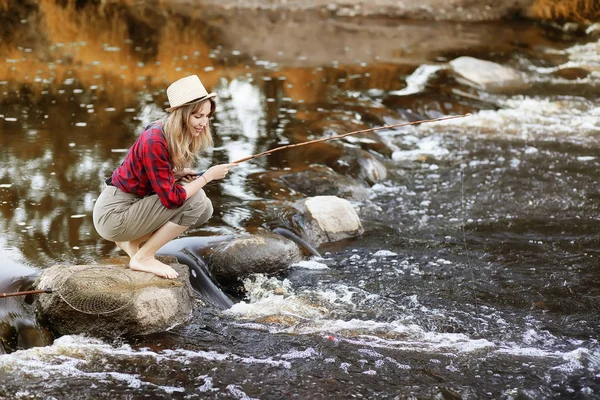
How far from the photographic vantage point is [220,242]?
617 centimetres

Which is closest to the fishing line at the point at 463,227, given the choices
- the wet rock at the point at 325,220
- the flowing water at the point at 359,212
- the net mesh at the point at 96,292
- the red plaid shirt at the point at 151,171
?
the flowing water at the point at 359,212

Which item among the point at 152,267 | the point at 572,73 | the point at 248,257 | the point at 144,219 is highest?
the point at 144,219

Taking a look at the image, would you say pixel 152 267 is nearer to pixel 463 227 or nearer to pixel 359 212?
pixel 359 212

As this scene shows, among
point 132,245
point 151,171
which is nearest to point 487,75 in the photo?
point 132,245

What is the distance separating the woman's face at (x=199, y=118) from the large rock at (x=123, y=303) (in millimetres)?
1023

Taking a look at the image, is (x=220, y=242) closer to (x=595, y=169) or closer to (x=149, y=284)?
(x=149, y=284)

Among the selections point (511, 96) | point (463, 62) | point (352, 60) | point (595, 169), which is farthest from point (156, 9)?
point (595, 169)

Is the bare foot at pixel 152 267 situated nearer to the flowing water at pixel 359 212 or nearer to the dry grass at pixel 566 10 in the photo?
the flowing water at pixel 359 212

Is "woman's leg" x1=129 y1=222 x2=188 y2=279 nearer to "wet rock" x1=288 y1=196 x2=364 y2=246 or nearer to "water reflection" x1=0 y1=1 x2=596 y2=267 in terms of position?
"water reflection" x1=0 y1=1 x2=596 y2=267

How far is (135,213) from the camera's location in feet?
16.4

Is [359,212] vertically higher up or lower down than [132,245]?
lower down

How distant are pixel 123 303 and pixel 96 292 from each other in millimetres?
180

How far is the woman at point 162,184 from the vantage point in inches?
188

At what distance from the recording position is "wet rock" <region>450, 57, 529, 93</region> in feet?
43.0
